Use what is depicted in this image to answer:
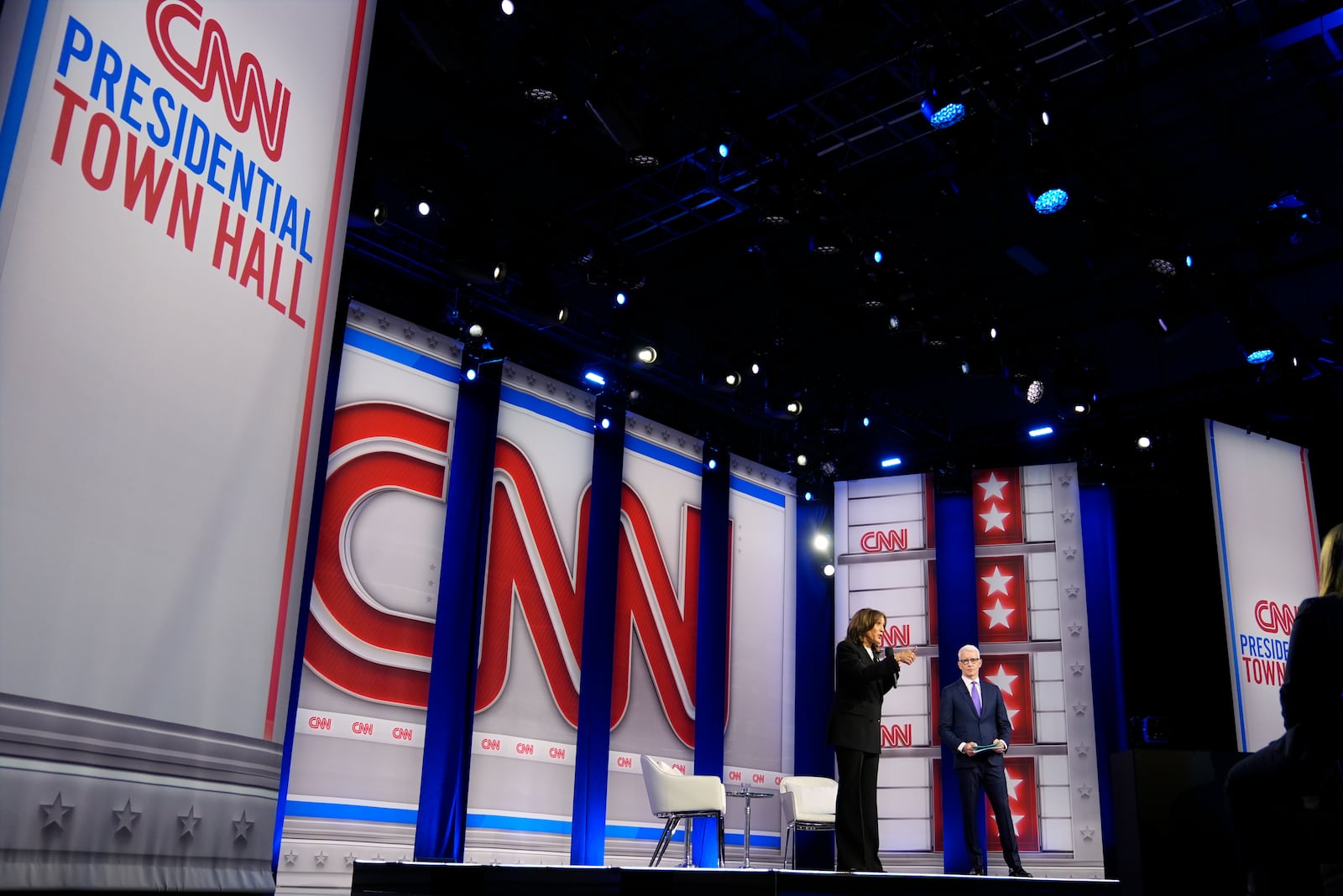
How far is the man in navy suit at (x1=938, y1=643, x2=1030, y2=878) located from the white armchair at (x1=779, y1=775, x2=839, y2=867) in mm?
1242

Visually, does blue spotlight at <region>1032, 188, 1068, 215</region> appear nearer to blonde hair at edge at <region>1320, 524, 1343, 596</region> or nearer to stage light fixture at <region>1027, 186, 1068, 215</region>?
stage light fixture at <region>1027, 186, 1068, 215</region>

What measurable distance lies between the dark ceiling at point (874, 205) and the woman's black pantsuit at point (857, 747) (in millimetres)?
3260

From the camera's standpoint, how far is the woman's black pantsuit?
6.21 metres

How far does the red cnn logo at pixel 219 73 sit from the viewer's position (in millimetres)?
1699

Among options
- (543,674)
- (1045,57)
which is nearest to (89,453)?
(1045,57)

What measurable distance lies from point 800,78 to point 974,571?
17.4 feet

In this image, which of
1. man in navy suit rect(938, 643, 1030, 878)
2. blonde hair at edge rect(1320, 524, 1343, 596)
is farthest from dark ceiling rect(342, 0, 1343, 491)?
blonde hair at edge rect(1320, 524, 1343, 596)

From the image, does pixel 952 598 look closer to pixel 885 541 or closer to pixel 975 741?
pixel 885 541

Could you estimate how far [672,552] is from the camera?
424 inches

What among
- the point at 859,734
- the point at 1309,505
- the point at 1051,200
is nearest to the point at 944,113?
the point at 1051,200

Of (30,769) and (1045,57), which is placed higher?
(1045,57)

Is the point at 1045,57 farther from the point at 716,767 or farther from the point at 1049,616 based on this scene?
the point at 716,767

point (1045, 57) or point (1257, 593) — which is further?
point (1257, 593)

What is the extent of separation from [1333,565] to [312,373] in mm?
2817
